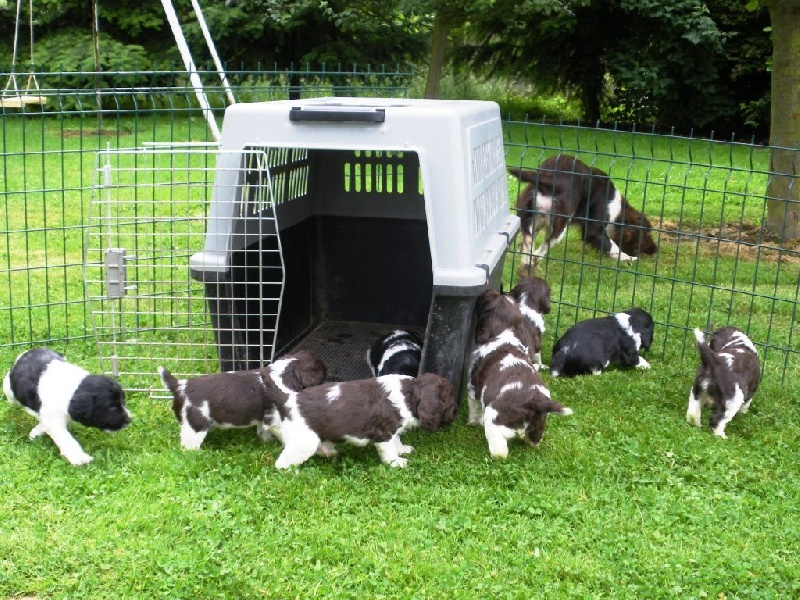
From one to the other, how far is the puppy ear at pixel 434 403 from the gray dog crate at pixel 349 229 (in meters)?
0.34

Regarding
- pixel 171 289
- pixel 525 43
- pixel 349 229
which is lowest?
pixel 171 289

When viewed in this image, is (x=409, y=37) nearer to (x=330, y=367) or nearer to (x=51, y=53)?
(x=51, y=53)

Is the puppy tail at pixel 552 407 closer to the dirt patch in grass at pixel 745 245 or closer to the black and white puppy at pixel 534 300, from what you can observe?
the black and white puppy at pixel 534 300

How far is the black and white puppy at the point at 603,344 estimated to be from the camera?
210 inches

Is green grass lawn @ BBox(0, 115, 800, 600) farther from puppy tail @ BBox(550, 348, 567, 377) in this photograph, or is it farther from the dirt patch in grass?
the dirt patch in grass

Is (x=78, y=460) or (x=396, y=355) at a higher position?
(x=396, y=355)

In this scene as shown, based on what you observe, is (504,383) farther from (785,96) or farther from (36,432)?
(785,96)

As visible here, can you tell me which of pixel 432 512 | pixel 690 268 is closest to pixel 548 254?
pixel 690 268

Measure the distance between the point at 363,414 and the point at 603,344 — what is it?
1.97 metres

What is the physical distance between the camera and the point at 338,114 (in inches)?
170

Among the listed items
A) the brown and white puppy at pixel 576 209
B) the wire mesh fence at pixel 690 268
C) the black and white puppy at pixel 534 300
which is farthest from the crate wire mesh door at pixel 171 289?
the brown and white puppy at pixel 576 209

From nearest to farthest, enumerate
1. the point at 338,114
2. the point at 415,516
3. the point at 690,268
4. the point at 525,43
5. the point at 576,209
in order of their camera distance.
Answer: the point at 415,516
the point at 338,114
the point at 690,268
the point at 576,209
the point at 525,43

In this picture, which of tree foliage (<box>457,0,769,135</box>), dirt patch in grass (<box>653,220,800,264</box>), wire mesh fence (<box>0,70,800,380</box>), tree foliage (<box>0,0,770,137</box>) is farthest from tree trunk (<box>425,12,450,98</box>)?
dirt patch in grass (<box>653,220,800,264</box>)

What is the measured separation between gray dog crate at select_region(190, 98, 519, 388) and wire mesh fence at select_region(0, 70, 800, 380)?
0.88 ft
